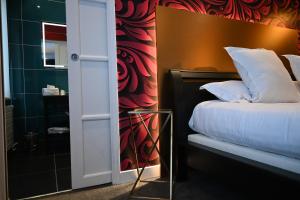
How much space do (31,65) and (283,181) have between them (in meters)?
3.39

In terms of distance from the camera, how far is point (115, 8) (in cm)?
178

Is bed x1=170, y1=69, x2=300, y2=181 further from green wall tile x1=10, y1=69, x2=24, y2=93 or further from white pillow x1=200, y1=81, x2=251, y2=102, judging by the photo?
green wall tile x1=10, y1=69, x2=24, y2=93

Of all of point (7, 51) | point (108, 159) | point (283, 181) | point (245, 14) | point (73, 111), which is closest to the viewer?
point (283, 181)

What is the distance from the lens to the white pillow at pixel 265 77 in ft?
4.92

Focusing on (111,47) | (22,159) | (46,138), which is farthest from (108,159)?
(46,138)

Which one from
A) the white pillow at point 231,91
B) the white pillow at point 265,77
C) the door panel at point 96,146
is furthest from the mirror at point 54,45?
the white pillow at point 265,77

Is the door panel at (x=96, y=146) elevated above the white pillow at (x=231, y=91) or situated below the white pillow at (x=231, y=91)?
below

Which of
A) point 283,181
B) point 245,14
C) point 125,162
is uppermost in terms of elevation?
point 245,14

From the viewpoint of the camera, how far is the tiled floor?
5.74ft

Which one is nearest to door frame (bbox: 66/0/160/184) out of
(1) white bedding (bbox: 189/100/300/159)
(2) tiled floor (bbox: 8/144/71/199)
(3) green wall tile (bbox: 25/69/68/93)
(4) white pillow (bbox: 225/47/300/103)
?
(2) tiled floor (bbox: 8/144/71/199)

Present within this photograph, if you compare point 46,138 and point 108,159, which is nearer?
point 108,159

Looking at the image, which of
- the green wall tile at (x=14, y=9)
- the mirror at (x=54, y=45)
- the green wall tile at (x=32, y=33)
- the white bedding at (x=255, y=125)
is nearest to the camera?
the white bedding at (x=255, y=125)

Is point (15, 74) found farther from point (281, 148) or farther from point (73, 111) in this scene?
point (281, 148)

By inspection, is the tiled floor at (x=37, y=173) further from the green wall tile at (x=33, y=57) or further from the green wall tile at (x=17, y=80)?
the green wall tile at (x=33, y=57)
